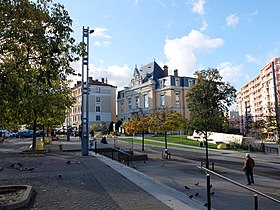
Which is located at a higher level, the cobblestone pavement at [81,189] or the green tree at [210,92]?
the green tree at [210,92]

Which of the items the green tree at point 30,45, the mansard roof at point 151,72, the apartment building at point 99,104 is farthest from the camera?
the apartment building at point 99,104

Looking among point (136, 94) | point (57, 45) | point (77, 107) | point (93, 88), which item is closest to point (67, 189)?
point (57, 45)

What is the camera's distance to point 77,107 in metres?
95.1

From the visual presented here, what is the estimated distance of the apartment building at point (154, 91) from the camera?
72625 millimetres

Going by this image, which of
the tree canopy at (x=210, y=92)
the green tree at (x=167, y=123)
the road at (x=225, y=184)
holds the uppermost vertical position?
the tree canopy at (x=210, y=92)

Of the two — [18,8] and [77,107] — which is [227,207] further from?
[77,107]

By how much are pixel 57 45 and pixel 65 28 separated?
54cm

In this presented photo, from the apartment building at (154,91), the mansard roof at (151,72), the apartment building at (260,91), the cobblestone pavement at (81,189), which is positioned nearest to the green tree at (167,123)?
the cobblestone pavement at (81,189)

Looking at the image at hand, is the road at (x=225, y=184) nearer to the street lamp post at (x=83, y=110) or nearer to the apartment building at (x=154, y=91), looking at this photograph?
the street lamp post at (x=83, y=110)

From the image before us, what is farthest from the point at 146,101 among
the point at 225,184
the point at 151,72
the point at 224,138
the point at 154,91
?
the point at 225,184

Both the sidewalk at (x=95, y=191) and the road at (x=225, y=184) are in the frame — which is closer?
the sidewalk at (x=95, y=191)

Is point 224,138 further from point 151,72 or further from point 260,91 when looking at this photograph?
point 260,91

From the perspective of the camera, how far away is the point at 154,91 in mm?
76438

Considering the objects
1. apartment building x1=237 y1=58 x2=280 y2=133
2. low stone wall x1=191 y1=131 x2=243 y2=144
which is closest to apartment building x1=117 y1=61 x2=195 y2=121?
low stone wall x1=191 y1=131 x2=243 y2=144
